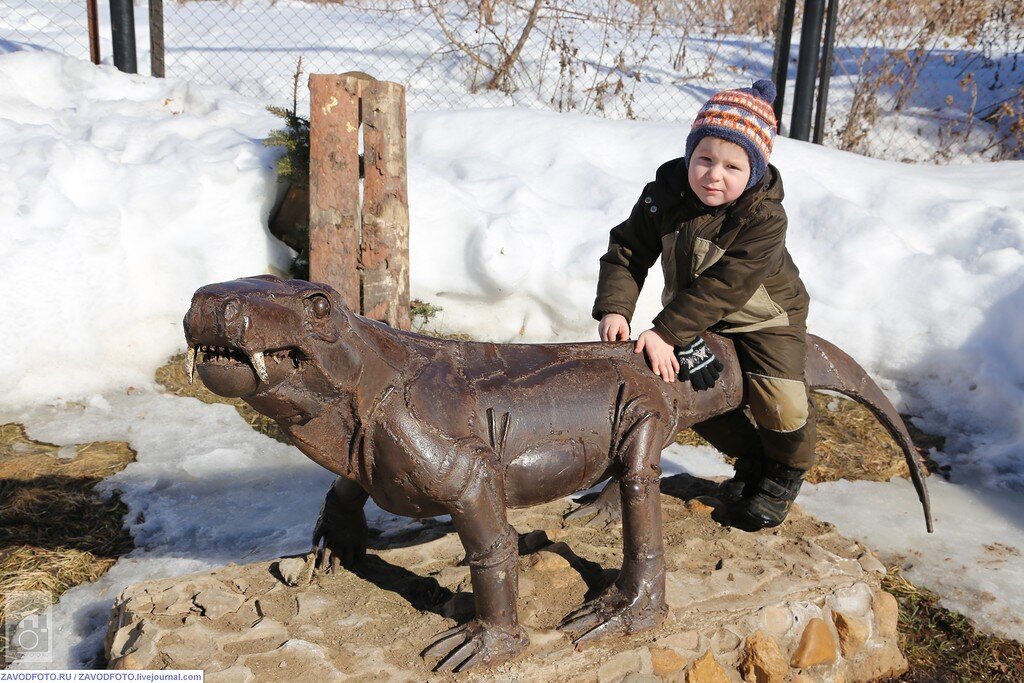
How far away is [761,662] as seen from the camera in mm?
2789

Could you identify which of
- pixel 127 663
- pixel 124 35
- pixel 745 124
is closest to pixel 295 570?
pixel 127 663

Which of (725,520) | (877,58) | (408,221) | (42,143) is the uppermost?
(877,58)

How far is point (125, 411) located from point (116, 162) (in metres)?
1.66

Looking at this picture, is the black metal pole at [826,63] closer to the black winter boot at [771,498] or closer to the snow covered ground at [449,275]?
the snow covered ground at [449,275]

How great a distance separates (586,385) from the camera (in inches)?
104

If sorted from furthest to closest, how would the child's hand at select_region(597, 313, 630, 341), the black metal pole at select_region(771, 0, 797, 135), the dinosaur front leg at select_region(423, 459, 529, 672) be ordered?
the black metal pole at select_region(771, 0, 797, 135) → the child's hand at select_region(597, 313, 630, 341) → the dinosaur front leg at select_region(423, 459, 529, 672)

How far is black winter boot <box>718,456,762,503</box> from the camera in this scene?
11.3 feet

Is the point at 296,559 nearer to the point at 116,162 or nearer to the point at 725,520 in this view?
the point at 725,520

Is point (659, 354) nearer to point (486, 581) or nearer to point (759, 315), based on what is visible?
point (759, 315)

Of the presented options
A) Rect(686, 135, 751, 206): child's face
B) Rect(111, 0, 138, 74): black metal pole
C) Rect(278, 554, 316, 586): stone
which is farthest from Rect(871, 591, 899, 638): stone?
Rect(111, 0, 138, 74): black metal pole

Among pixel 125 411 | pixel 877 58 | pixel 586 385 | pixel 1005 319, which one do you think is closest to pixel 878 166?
pixel 1005 319

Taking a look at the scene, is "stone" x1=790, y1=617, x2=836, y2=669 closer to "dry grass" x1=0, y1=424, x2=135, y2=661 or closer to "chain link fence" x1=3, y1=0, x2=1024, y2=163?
"dry grass" x1=0, y1=424, x2=135, y2=661

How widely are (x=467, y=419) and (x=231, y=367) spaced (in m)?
0.67

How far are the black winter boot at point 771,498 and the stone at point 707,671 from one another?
0.68 meters
